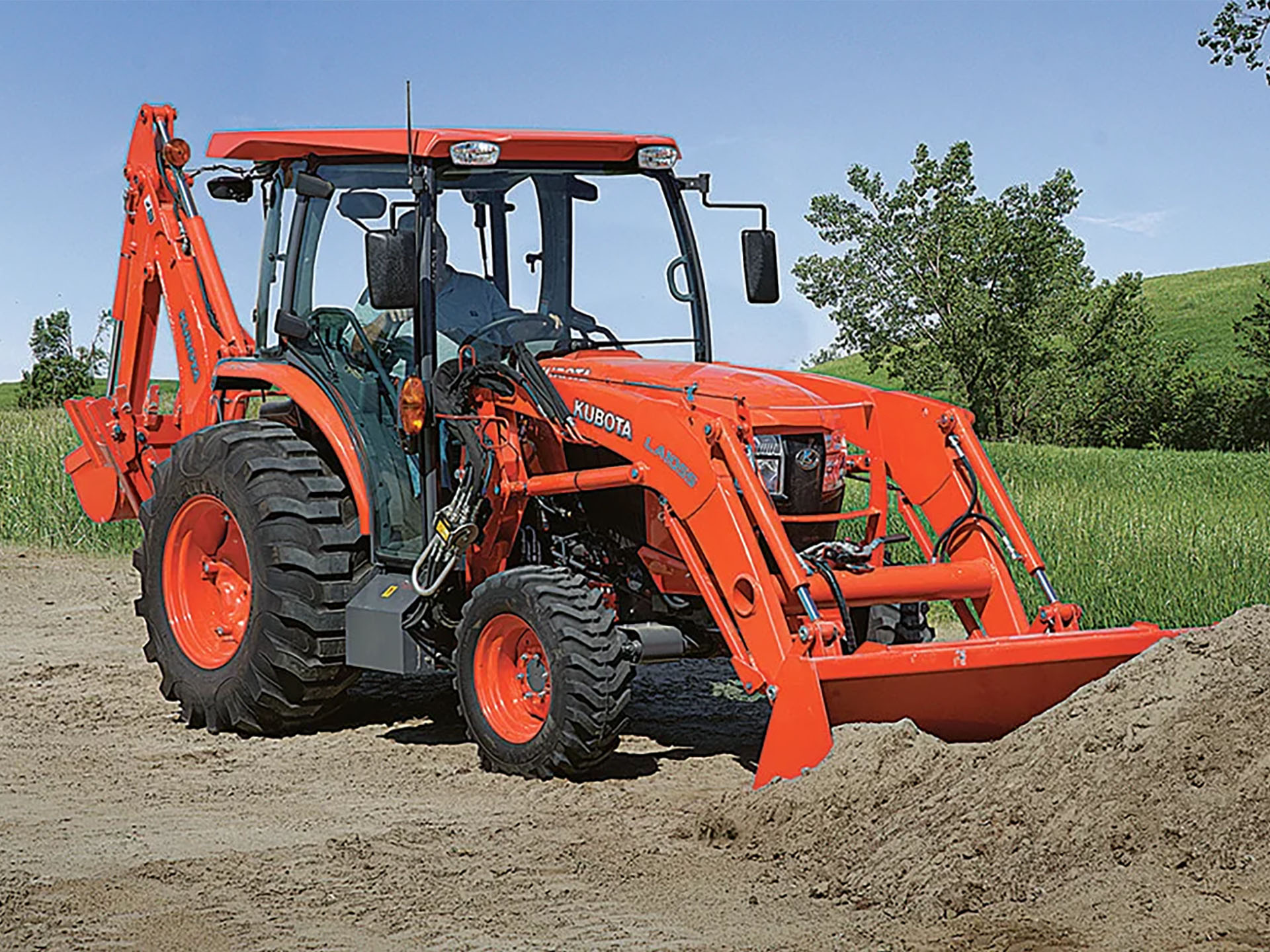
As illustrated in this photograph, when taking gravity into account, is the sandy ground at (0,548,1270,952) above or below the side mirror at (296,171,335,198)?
below

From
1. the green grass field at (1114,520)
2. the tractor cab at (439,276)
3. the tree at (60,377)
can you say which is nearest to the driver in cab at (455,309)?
the tractor cab at (439,276)

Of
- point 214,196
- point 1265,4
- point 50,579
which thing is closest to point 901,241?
point 1265,4

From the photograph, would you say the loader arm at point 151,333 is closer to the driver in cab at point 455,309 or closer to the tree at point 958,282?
the driver in cab at point 455,309

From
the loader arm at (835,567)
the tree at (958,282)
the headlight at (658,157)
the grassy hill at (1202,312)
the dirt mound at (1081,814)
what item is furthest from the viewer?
the grassy hill at (1202,312)

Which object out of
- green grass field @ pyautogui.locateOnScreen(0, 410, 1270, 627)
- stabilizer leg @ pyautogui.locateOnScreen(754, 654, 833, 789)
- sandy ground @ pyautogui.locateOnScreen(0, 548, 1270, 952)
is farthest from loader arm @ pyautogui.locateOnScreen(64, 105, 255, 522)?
green grass field @ pyautogui.locateOnScreen(0, 410, 1270, 627)

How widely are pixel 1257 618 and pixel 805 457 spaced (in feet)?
6.46

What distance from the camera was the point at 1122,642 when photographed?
636 cm

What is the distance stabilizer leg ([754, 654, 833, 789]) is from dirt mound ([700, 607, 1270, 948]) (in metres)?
0.07

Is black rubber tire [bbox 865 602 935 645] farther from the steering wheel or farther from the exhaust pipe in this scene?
the steering wheel

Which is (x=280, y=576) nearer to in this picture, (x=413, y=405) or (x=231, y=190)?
(x=413, y=405)

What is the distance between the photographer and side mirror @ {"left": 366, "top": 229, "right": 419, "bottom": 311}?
23.1 feet

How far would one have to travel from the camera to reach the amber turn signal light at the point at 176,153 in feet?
31.3

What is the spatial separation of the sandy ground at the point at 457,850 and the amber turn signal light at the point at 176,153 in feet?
10.4

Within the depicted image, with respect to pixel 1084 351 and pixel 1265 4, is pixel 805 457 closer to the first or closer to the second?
pixel 1265 4
